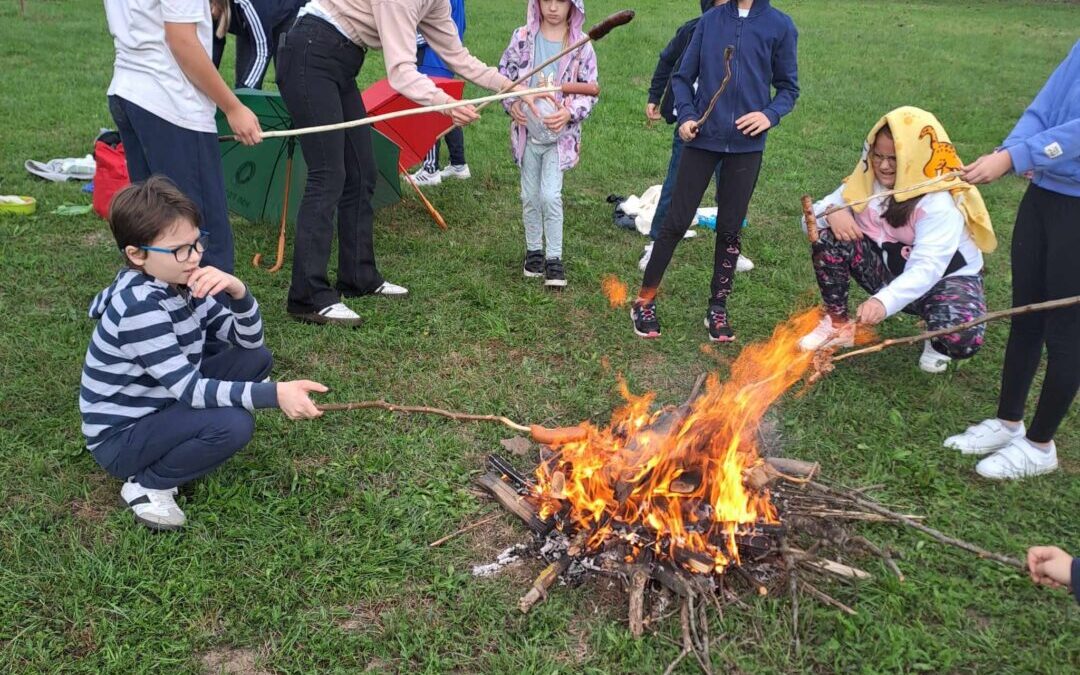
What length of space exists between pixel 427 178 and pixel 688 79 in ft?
10.3

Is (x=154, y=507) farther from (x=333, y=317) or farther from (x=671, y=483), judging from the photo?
(x=671, y=483)

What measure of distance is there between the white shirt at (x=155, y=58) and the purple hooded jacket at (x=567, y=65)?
204cm

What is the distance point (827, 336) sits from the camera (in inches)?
183

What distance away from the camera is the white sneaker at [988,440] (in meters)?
3.68

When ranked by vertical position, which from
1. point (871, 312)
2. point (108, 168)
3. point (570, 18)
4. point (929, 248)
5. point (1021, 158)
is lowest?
point (871, 312)

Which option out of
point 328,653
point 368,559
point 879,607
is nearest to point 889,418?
point 879,607

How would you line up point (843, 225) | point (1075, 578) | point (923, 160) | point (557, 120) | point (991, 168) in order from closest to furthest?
point (1075, 578) < point (991, 168) < point (923, 160) < point (843, 225) < point (557, 120)

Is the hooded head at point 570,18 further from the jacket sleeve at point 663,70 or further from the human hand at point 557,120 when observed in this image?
the jacket sleeve at point 663,70

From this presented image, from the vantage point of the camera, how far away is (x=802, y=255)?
591 cm

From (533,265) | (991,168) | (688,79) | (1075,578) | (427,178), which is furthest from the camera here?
(427,178)

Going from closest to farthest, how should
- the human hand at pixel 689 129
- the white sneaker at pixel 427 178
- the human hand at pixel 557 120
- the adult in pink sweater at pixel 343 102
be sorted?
the adult in pink sweater at pixel 343 102 < the human hand at pixel 689 129 < the human hand at pixel 557 120 < the white sneaker at pixel 427 178

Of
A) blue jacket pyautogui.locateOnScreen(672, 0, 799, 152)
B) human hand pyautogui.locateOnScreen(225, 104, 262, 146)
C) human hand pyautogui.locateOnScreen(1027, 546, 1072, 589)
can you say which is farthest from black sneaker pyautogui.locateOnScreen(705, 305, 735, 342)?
human hand pyautogui.locateOnScreen(225, 104, 262, 146)

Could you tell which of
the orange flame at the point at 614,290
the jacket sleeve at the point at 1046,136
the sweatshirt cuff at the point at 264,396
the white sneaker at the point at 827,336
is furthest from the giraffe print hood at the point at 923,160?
the sweatshirt cuff at the point at 264,396

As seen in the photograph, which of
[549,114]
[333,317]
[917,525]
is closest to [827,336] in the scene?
[917,525]
